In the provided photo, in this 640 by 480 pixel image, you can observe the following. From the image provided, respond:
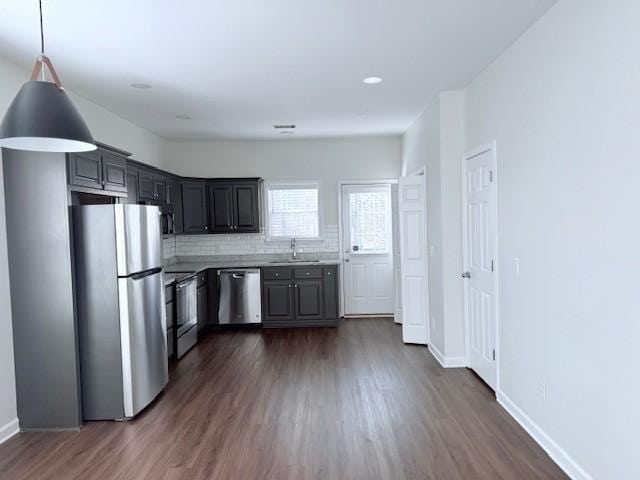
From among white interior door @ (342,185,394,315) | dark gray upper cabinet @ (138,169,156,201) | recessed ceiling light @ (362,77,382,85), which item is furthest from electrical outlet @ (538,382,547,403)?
dark gray upper cabinet @ (138,169,156,201)

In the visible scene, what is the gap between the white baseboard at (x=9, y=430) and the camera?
3061 millimetres

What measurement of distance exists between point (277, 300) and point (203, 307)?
1.02 metres

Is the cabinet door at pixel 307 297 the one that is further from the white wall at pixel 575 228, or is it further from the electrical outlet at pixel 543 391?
the electrical outlet at pixel 543 391

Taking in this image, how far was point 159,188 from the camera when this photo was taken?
17.5 feet

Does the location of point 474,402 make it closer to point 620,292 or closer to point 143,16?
point 620,292

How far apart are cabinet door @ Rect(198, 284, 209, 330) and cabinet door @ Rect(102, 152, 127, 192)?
2.25 meters

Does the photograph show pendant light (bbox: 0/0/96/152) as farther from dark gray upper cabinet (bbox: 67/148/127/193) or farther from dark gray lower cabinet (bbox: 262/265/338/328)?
dark gray lower cabinet (bbox: 262/265/338/328)

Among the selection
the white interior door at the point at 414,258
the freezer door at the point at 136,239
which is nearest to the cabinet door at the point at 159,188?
the freezer door at the point at 136,239

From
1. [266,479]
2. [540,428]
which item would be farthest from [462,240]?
[266,479]

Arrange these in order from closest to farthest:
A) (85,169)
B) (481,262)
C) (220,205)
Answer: (85,169)
(481,262)
(220,205)

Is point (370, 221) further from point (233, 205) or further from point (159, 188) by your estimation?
point (159, 188)

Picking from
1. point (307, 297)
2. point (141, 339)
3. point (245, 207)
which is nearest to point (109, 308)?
point (141, 339)

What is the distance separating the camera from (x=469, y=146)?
410 centimetres

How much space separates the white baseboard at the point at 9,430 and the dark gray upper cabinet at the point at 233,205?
358cm
